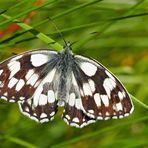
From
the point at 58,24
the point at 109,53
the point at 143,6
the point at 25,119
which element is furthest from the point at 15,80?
the point at 109,53

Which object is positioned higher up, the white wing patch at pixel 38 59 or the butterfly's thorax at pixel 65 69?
the white wing patch at pixel 38 59

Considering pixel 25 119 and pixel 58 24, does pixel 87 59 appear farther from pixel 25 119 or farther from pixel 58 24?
pixel 58 24

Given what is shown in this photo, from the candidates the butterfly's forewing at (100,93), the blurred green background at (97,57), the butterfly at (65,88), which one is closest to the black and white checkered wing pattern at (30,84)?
the butterfly at (65,88)

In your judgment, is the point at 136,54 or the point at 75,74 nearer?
the point at 75,74

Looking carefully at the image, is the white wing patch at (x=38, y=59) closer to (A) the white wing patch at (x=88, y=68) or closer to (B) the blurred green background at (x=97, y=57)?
(A) the white wing patch at (x=88, y=68)

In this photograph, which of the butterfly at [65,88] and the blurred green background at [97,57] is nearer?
the butterfly at [65,88]

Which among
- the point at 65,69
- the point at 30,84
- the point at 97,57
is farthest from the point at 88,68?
the point at 97,57

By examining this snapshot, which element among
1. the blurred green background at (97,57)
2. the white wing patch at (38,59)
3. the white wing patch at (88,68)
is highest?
the white wing patch at (38,59)

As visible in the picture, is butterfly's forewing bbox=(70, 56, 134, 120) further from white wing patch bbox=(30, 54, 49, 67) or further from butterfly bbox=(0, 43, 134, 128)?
white wing patch bbox=(30, 54, 49, 67)
